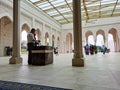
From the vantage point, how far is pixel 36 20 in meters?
18.9

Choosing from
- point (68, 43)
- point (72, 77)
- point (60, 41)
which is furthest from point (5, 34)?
point (68, 43)

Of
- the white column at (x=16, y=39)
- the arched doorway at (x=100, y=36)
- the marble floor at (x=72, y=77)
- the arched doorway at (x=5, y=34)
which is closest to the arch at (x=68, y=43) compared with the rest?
the arched doorway at (x=100, y=36)

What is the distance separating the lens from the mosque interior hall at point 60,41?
9.68ft

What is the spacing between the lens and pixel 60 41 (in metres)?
28.4

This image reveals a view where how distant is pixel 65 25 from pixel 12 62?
2331cm

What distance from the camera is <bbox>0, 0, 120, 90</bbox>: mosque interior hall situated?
295 centimetres

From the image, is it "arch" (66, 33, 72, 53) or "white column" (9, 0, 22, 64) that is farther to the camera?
"arch" (66, 33, 72, 53)

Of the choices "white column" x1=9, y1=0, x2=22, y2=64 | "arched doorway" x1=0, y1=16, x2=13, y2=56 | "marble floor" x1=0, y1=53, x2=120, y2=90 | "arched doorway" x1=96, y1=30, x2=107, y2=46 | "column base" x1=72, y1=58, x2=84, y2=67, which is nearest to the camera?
"marble floor" x1=0, y1=53, x2=120, y2=90

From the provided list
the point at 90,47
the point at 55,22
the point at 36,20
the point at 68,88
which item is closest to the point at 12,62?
the point at 68,88

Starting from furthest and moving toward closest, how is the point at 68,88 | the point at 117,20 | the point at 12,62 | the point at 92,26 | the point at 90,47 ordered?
the point at 92,26 < the point at 117,20 < the point at 90,47 < the point at 12,62 < the point at 68,88

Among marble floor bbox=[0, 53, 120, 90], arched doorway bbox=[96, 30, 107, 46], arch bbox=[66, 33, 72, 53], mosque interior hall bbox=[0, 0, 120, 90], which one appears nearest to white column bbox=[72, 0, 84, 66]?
mosque interior hall bbox=[0, 0, 120, 90]

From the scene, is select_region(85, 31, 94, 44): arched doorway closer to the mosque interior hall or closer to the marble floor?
the mosque interior hall

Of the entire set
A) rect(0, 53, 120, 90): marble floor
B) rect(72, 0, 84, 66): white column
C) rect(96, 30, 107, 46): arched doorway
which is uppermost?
rect(96, 30, 107, 46): arched doorway

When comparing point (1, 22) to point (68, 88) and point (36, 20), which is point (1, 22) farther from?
point (68, 88)
